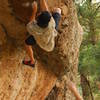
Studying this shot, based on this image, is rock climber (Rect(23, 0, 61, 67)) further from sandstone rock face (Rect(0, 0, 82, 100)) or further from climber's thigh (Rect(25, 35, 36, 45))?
sandstone rock face (Rect(0, 0, 82, 100))

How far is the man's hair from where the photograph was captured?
12.5ft

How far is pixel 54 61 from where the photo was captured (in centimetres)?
562

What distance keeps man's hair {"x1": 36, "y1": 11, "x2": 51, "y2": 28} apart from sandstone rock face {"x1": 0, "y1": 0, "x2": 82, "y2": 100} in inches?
18.2

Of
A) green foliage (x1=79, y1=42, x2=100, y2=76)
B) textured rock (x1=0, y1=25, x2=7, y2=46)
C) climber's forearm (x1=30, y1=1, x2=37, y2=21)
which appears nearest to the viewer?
climber's forearm (x1=30, y1=1, x2=37, y2=21)

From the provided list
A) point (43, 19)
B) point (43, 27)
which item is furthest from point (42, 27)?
point (43, 19)

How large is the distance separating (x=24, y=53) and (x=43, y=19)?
1290mm

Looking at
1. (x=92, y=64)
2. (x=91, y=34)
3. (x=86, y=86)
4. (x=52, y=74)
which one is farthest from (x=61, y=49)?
(x=86, y=86)

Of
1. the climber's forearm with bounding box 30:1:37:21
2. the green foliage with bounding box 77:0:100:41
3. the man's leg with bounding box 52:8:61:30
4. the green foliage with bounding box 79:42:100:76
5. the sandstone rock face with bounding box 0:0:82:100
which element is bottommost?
the green foliage with bounding box 79:42:100:76

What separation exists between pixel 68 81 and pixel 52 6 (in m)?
2.22

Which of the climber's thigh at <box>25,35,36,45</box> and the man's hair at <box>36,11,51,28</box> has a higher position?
the man's hair at <box>36,11,51,28</box>

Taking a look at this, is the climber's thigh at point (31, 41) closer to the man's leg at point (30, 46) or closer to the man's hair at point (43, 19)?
the man's leg at point (30, 46)

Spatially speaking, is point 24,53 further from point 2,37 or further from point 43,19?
point 43,19

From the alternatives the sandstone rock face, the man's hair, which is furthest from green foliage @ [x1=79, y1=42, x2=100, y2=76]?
the man's hair

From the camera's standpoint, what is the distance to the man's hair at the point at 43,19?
3814 millimetres
